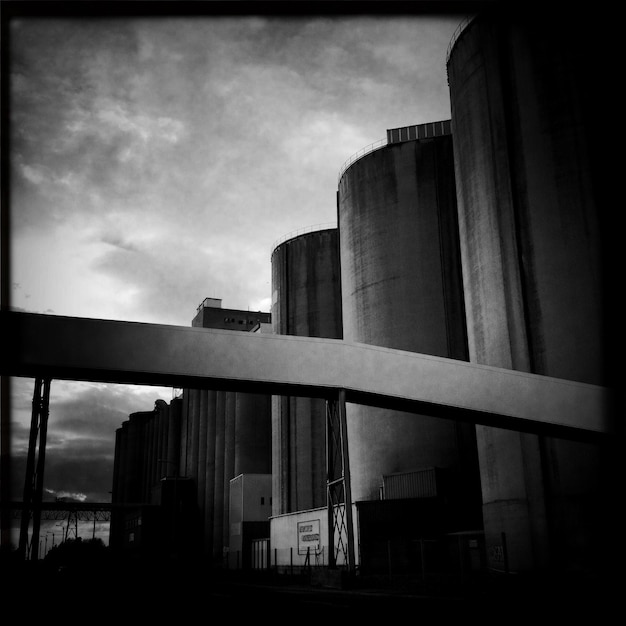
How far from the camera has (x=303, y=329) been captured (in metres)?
50.2

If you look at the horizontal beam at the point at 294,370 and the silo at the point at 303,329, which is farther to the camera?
the silo at the point at 303,329

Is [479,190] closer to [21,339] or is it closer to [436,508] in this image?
Answer: [436,508]

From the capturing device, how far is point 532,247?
26.3m

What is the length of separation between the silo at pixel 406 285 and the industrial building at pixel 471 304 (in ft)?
0.26

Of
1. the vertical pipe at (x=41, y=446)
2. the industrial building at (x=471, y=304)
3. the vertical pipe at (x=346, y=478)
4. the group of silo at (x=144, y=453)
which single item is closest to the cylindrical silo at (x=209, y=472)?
the group of silo at (x=144, y=453)

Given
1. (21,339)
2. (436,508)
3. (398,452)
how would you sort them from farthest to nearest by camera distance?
(398,452), (436,508), (21,339)

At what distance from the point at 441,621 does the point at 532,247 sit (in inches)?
757

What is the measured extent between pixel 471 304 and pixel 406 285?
7961 millimetres

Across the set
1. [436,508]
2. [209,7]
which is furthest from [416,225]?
[209,7]

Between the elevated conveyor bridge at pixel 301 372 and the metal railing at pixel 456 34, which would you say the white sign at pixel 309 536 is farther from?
the metal railing at pixel 456 34

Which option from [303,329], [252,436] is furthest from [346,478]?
[252,436]

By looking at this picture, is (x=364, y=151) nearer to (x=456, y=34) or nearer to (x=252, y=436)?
(x=456, y=34)

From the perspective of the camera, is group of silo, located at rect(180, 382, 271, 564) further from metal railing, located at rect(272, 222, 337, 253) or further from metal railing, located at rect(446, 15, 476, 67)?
metal railing, located at rect(446, 15, 476, 67)

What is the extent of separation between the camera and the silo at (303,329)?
158 feet
